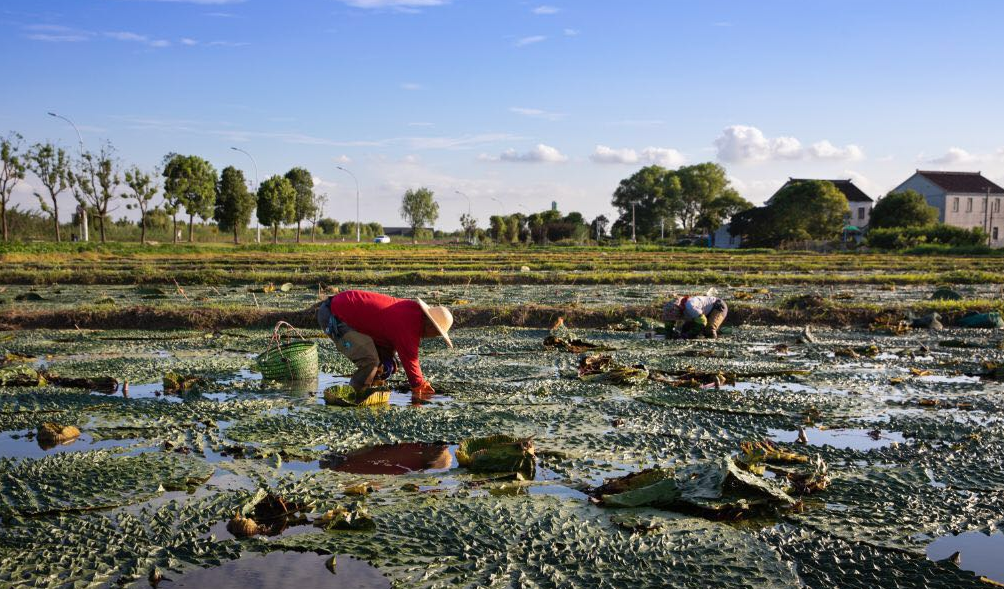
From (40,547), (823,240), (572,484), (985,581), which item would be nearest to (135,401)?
(40,547)

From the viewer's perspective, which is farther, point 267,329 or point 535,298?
point 535,298

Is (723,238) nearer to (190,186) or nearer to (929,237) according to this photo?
(929,237)

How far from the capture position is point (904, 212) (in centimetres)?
5597

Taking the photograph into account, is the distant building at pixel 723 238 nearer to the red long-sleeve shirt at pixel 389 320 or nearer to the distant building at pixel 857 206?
the distant building at pixel 857 206

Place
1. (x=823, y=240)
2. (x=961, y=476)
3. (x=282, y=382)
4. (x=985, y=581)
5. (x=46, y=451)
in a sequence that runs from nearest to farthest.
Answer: (x=985, y=581)
(x=961, y=476)
(x=46, y=451)
(x=282, y=382)
(x=823, y=240)

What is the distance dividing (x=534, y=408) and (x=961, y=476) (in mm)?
3088

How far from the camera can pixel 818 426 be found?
19.3ft

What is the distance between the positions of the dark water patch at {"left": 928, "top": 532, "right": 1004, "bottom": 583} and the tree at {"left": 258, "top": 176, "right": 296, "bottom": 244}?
188 feet

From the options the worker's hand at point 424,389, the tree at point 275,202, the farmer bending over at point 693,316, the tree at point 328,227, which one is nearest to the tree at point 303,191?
the tree at point 275,202

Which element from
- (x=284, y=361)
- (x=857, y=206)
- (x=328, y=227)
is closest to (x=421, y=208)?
(x=328, y=227)

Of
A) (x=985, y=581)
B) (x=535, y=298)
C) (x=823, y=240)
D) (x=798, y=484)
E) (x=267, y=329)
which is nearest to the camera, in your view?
(x=985, y=581)

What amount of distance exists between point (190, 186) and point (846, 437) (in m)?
53.0

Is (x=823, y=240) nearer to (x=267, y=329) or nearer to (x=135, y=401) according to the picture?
(x=267, y=329)

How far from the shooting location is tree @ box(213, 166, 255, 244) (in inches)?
2174
